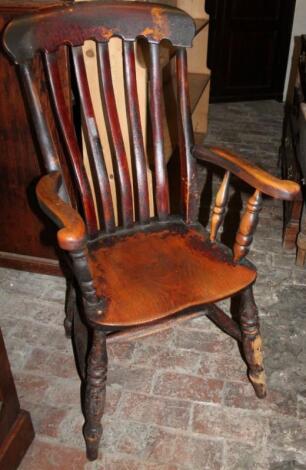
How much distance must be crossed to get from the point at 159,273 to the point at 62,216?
1.26ft

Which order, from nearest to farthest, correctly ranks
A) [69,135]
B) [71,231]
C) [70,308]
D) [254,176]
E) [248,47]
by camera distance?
[71,231]
[254,176]
[69,135]
[70,308]
[248,47]

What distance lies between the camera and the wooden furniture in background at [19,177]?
5.09 feet

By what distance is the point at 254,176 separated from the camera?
117 centimetres

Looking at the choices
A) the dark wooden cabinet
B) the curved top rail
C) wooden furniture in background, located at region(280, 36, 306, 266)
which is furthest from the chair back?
the dark wooden cabinet

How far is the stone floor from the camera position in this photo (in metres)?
1.34

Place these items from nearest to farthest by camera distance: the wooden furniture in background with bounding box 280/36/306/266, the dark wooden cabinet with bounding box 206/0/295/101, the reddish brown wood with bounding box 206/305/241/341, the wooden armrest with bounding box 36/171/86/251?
the wooden armrest with bounding box 36/171/86/251, the reddish brown wood with bounding box 206/305/241/341, the wooden furniture in background with bounding box 280/36/306/266, the dark wooden cabinet with bounding box 206/0/295/101

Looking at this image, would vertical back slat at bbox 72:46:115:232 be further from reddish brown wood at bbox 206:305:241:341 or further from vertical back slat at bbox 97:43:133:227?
reddish brown wood at bbox 206:305:241:341

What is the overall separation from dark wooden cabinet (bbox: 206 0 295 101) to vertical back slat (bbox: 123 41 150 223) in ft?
10.6

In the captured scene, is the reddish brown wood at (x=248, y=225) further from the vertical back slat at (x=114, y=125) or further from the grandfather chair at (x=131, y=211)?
the vertical back slat at (x=114, y=125)

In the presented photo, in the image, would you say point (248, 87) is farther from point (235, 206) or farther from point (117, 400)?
point (117, 400)

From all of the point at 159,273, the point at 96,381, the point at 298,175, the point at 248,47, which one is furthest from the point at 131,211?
the point at 248,47

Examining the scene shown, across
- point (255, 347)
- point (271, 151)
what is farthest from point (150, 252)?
point (271, 151)

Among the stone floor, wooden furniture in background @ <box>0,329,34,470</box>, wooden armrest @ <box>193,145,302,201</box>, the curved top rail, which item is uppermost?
the curved top rail

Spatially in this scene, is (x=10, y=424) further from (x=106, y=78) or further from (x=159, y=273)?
(x=106, y=78)
